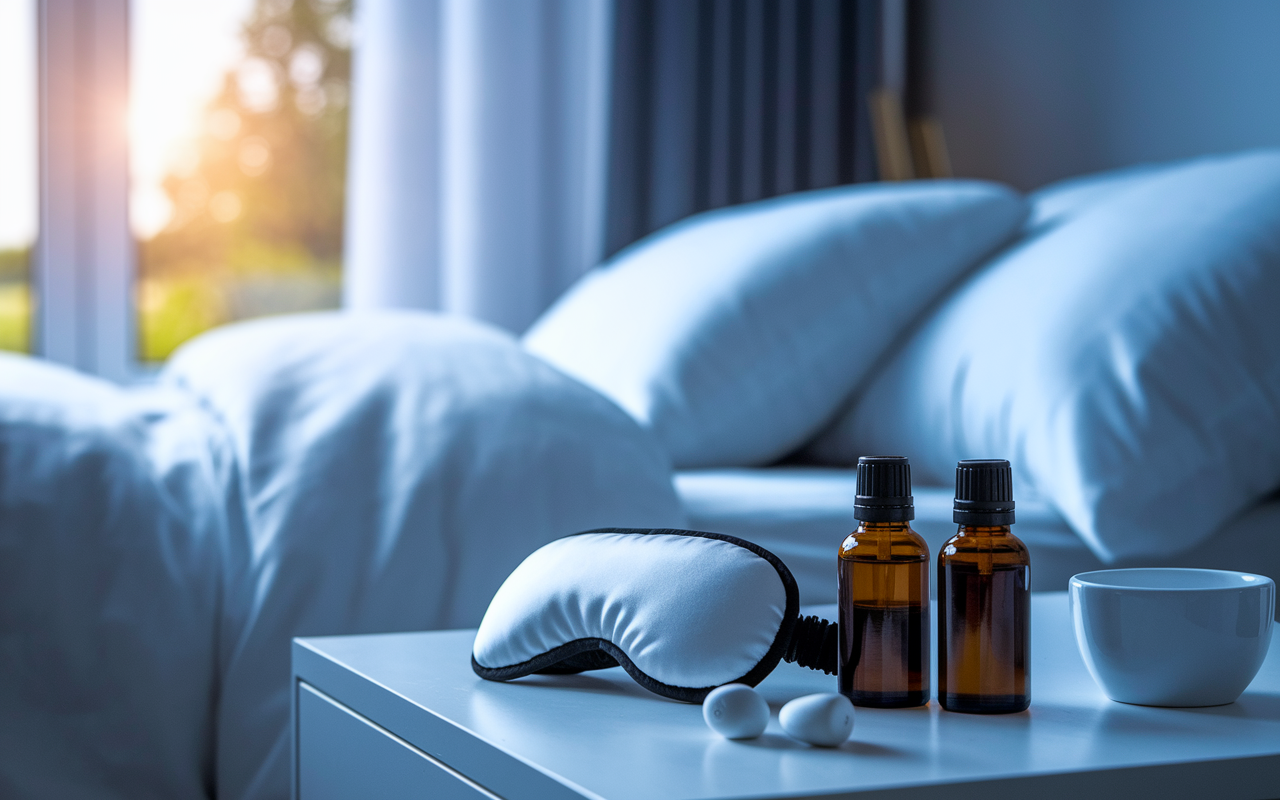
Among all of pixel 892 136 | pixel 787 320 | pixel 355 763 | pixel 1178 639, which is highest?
pixel 892 136

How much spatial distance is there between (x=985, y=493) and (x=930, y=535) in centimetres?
63

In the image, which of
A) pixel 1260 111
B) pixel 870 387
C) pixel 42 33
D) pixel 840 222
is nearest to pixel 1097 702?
pixel 870 387

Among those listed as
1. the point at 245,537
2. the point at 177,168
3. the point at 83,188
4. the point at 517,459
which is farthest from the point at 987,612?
the point at 177,168

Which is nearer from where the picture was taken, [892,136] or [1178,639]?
[1178,639]

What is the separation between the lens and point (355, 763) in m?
0.71

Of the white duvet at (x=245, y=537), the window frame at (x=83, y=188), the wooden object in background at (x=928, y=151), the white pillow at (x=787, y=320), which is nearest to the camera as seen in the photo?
the white duvet at (x=245, y=537)

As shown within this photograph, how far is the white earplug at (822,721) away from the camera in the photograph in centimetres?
52

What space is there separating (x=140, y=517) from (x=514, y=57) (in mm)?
1757

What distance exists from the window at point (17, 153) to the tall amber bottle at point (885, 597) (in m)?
2.45

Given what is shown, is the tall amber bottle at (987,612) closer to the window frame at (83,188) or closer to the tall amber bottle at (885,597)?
the tall amber bottle at (885,597)

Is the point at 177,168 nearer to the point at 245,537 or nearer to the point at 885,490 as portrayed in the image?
the point at 245,537

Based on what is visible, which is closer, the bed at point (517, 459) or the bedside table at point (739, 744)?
the bedside table at point (739, 744)

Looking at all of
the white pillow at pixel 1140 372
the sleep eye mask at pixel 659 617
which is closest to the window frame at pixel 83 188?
the white pillow at pixel 1140 372

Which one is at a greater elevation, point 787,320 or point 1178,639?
point 787,320
